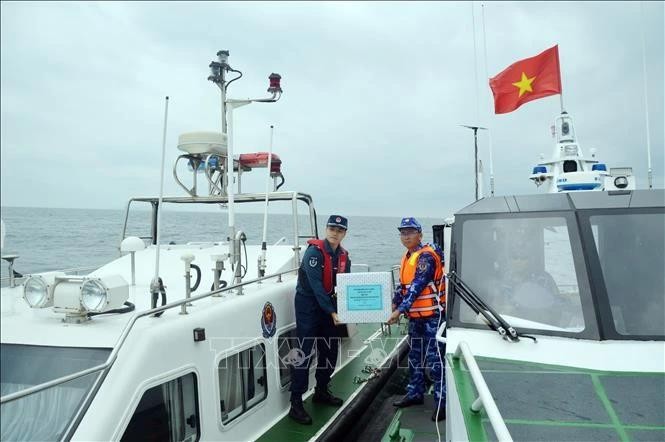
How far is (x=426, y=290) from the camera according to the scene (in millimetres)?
3945

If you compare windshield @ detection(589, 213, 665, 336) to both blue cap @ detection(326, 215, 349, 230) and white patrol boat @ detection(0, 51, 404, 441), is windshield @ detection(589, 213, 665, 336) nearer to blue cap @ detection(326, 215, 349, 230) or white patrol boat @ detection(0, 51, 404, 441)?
blue cap @ detection(326, 215, 349, 230)

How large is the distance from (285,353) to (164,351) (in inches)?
61.8

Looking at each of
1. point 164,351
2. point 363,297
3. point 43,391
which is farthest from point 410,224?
point 43,391

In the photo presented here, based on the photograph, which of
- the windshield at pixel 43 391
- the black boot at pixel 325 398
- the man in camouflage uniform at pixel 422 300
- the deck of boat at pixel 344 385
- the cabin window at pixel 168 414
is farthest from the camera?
the black boot at pixel 325 398

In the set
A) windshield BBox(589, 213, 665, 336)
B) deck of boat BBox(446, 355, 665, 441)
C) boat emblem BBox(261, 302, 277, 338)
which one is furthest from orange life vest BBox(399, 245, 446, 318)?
deck of boat BBox(446, 355, 665, 441)

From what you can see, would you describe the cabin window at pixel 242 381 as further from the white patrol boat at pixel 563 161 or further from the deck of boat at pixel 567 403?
the white patrol boat at pixel 563 161

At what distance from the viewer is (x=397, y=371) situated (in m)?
5.69

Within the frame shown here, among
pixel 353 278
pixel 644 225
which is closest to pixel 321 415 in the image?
pixel 353 278

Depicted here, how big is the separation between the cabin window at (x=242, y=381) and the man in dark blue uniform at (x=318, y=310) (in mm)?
308

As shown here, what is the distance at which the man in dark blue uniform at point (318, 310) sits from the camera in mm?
3764

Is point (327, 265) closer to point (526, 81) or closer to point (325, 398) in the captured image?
point (325, 398)

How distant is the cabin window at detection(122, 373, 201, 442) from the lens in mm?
2426

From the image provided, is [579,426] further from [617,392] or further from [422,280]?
[422,280]

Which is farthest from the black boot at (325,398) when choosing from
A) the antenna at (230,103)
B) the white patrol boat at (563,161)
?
the white patrol boat at (563,161)
